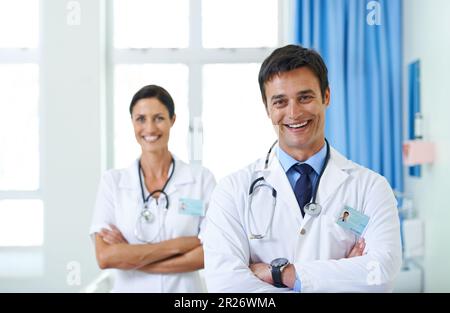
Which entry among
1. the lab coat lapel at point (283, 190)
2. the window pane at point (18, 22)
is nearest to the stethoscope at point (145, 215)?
the lab coat lapel at point (283, 190)

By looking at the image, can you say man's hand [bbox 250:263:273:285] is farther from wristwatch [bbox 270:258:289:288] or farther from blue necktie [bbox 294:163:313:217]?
blue necktie [bbox 294:163:313:217]

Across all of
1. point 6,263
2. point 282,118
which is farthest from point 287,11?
point 6,263

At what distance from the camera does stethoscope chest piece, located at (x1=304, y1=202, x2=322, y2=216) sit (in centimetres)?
77

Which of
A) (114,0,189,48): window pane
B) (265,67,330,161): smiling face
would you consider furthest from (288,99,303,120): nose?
(114,0,189,48): window pane

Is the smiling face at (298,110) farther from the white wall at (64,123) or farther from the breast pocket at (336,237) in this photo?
the white wall at (64,123)

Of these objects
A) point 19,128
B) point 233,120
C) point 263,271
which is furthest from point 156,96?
point 263,271

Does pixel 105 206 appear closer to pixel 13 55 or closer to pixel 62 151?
pixel 62 151

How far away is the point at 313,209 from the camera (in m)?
0.78

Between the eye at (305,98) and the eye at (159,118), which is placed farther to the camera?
the eye at (159,118)

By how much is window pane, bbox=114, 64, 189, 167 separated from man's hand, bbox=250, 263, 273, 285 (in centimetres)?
23

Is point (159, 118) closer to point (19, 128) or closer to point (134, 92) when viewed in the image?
point (134, 92)

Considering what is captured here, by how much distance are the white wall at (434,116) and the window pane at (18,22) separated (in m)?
0.63

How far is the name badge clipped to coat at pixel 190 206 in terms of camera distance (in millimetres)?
932

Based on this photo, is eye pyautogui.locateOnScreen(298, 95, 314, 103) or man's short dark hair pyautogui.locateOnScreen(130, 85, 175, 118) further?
man's short dark hair pyautogui.locateOnScreen(130, 85, 175, 118)
